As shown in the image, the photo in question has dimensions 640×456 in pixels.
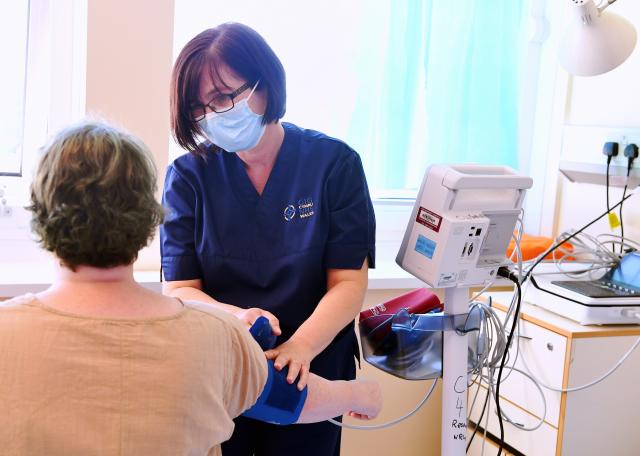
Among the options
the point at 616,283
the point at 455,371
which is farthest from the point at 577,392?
the point at 455,371

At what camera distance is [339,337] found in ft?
5.34

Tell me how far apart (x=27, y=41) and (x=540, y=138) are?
6.29ft

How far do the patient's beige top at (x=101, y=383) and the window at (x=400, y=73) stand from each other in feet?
5.45

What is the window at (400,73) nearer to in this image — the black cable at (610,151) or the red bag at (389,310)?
the black cable at (610,151)

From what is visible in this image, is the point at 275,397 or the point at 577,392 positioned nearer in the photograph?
the point at 275,397

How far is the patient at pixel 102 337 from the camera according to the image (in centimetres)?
88

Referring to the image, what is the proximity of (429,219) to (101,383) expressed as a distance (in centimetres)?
81

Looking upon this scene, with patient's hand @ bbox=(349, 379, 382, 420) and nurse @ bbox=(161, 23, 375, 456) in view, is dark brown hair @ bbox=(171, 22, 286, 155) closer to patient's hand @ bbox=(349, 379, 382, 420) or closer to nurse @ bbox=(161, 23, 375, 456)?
nurse @ bbox=(161, 23, 375, 456)

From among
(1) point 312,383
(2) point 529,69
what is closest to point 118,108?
(1) point 312,383

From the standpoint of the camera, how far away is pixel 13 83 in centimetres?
232

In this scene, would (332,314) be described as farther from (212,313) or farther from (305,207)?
(212,313)

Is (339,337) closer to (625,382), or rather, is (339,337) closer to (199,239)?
(199,239)

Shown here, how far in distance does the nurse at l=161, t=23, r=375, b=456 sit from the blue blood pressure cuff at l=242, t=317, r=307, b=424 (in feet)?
0.80

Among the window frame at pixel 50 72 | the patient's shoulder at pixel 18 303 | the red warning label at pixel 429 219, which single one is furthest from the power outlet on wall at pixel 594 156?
the patient's shoulder at pixel 18 303
